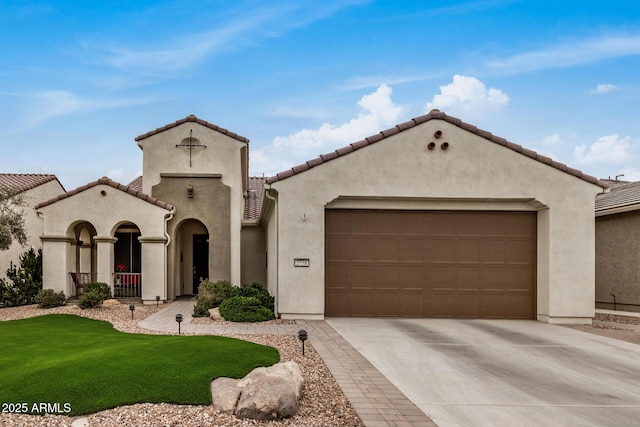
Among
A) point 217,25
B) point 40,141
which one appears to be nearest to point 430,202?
point 217,25

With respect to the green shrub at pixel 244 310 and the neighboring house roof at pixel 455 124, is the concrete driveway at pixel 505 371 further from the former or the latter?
the neighboring house roof at pixel 455 124

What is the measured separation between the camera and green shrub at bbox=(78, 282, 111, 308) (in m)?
15.2

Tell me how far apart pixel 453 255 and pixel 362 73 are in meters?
7.66

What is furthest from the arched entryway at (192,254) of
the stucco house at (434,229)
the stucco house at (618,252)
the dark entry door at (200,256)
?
the stucco house at (618,252)

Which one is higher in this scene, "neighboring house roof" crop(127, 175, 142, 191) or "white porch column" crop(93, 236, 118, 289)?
"neighboring house roof" crop(127, 175, 142, 191)

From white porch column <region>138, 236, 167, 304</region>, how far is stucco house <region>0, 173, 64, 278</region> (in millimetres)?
4902

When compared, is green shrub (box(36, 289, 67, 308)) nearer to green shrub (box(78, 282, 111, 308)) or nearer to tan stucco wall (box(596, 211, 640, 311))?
green shrub (box(78, 282, 111, 308))

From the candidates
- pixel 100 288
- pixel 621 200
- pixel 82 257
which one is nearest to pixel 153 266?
pixel 100 288

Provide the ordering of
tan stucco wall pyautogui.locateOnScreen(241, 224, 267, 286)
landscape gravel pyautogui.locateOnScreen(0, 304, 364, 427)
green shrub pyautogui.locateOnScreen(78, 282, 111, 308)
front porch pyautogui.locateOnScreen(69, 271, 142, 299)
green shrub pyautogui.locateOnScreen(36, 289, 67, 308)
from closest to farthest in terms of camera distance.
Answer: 1. landscape gravel pyautogui.locateOnScreen(0, 304, 364, 427)
2. green shrub pyautogui.locateOnScreen(78, 282, 111, 308)
3. green shrub pyautogui.locateOnScreen(36, 289, 67, 308)
4. front porch pyautogui.locateOnScreen(69, 271, 142, 299)
5. tan stucco wall pyautogui.locateOnScreen(241, 224, 267, 286)

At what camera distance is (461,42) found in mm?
15594

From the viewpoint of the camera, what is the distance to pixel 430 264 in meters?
13.5

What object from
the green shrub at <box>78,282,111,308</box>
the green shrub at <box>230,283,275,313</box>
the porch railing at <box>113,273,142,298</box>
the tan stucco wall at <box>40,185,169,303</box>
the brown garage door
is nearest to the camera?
the brown garage door

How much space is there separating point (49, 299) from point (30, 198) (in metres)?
5.98

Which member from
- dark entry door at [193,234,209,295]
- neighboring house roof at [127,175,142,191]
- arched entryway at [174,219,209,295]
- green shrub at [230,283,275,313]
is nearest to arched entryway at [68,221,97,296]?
neighboring house roof at [127,175,142,191]
